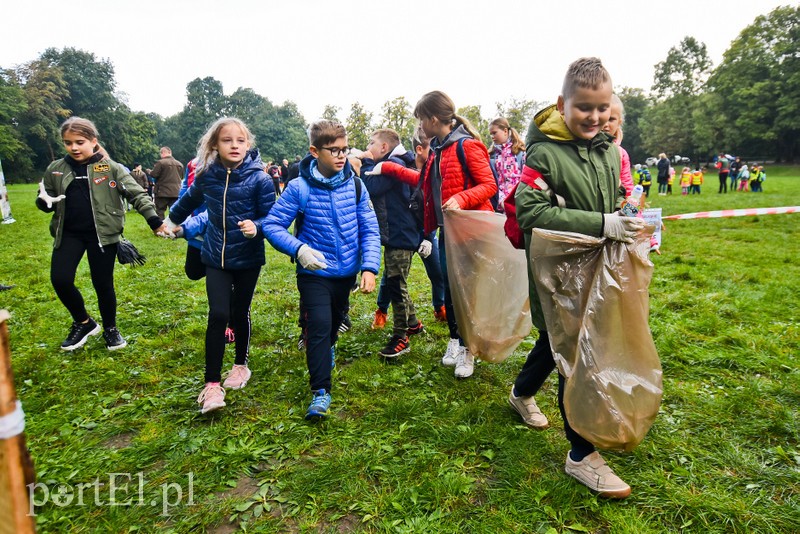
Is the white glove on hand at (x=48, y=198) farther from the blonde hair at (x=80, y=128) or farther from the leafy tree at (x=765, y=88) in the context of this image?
the leafy tree at (x=765, y=88)

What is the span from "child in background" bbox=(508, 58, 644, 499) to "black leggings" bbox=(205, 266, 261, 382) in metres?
1.91

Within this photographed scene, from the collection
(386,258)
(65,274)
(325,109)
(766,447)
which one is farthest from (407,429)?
(325,109)

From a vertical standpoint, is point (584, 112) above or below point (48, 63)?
below

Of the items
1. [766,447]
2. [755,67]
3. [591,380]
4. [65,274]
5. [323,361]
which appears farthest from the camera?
[755,67]

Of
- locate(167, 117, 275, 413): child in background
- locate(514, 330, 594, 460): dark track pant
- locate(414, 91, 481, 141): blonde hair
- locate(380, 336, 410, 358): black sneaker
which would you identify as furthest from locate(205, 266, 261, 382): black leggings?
locate(514, 330, 594, 460): dark track pant

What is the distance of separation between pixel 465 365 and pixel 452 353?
0.25m

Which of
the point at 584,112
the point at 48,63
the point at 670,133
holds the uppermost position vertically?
the point at 48,63

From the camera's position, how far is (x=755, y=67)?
47.3m

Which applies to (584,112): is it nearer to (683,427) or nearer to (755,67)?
(683,427)

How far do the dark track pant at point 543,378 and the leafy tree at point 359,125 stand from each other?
104 ft

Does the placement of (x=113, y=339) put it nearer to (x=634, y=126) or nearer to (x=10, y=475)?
(x=10, y=475)

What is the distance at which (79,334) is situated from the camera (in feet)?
13.3

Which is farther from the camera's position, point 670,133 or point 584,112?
point 670,133

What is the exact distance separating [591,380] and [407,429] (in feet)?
3.80
